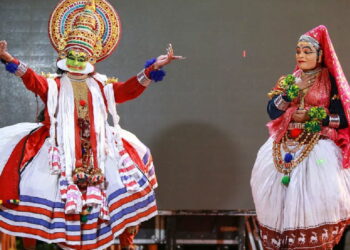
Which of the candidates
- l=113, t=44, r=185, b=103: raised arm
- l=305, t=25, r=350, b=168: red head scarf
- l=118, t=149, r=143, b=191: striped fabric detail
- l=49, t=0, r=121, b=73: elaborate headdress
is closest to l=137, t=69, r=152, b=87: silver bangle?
l=113, t=44, r=185, b=103: raised arm

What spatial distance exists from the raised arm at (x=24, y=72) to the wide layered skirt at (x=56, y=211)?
333mm

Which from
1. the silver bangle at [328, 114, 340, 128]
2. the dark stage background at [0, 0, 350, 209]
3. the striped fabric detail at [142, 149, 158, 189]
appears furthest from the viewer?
the dark stage background at [0, 0, 350, 209]

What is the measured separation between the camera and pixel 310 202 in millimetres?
3752

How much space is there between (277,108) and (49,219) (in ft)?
5.01

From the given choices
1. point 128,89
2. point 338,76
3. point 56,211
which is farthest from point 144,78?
point 338,76

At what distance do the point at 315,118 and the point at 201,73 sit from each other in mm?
1498

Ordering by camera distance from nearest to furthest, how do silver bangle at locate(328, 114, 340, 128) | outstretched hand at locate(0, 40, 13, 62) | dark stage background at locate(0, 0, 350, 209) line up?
outstretched hand at locate(0, 40, 13, 62)
silver bangle at locate(328, 114, 340, 128)
dark stage background at locate(0, 0, 350, 209)

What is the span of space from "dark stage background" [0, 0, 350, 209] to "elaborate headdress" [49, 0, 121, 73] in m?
0.91

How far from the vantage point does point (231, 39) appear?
5.10 meters

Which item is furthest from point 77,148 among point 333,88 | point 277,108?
point 333,88

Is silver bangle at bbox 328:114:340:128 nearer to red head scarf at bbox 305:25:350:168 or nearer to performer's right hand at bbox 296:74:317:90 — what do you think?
red head scarf at bbox 305:25:350:168

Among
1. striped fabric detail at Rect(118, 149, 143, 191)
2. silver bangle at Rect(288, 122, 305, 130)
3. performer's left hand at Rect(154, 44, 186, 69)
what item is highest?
performer's left hand at Rect(154, 44, 186, 69)

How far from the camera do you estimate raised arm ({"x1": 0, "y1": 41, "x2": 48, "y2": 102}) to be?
12.3 ft

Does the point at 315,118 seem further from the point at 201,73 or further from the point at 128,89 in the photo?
the point at 201,73
